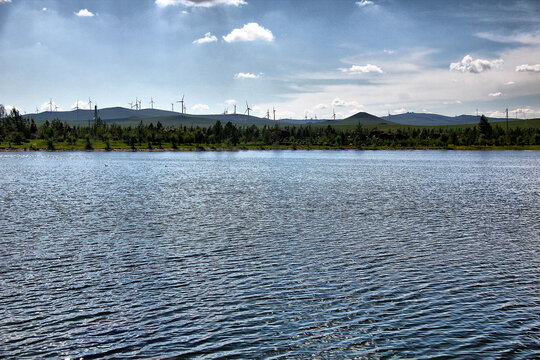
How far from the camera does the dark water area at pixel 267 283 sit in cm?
1747

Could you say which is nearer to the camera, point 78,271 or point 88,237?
point 78,271

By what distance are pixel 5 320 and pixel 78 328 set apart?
371 centimetres

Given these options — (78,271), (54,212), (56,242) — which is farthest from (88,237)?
(54,212)

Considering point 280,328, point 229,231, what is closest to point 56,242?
point 229,231

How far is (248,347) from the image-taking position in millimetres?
17031

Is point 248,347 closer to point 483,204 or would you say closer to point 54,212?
point 54,212

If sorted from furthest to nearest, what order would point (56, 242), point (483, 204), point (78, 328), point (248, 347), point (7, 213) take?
point (483, 204) < point (7, 213) < point (56, 242) < point (78, 328) < point (248, 347)

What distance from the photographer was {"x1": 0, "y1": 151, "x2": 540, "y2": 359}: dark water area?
17469 mm

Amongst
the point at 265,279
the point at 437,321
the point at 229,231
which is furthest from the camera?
the point at 229,231

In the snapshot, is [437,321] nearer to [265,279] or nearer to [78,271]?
[265,279]

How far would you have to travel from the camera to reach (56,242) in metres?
34.5

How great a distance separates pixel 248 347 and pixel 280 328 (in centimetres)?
222

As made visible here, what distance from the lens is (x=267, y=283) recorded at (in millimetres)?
24719

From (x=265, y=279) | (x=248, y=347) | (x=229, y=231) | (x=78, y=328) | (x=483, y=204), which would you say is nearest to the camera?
(x=248, y=347)
